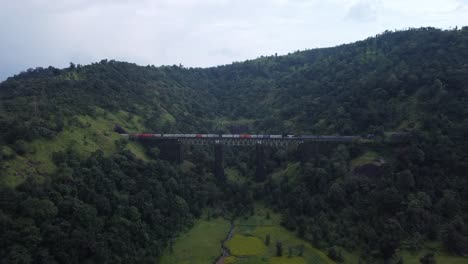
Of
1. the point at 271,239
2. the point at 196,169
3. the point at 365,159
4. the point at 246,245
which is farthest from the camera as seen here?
the point at 196,169

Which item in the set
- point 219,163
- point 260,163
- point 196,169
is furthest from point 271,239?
point 196,169

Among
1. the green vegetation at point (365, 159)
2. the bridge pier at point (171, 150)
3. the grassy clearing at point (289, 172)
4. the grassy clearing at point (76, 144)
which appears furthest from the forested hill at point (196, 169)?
the bridge pier at point (171, 150)

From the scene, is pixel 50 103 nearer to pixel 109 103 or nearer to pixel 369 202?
pixel 109 103

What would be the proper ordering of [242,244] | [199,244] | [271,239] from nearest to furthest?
[242,244], [199,244], [271,239]

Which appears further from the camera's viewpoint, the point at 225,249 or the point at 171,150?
the point at 171,150

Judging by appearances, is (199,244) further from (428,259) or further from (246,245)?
(428,259)

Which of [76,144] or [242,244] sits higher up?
[76,144]
